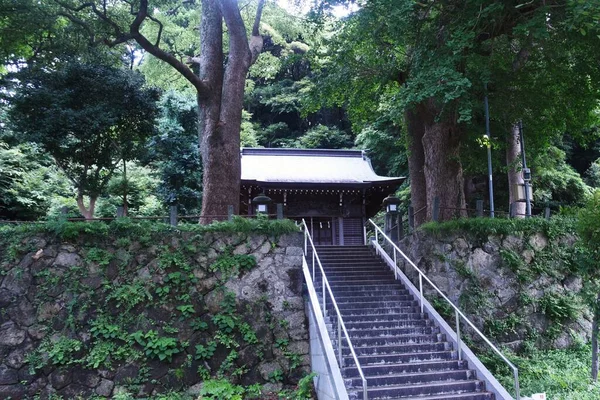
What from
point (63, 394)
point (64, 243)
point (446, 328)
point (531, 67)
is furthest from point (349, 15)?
point (63, 394)

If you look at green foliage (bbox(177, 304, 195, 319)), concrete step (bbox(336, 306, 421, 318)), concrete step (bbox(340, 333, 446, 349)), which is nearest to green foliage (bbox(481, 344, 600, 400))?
concrete step (bbox(340, 333, 446, 349))

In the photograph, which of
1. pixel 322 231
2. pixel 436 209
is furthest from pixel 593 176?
pixel 436 209

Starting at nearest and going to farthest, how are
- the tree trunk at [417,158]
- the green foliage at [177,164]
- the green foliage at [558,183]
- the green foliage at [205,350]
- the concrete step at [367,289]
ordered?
the green foliage at [205,350] → the concrete step at [367,289] → the tree trunk at [417,158] → the green foliage at [177,164] → the green foliage at [558,183]

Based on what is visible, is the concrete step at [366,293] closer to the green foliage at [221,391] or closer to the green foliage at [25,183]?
the green foliage at [221,391]

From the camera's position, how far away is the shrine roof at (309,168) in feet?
48.9

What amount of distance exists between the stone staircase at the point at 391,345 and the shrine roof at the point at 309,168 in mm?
4898

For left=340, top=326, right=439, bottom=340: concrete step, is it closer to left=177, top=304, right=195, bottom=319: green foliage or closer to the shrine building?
left=177, top=304, right=195, bottom=319: green foliage

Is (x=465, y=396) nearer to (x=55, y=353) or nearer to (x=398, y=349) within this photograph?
(x=398, y=349)

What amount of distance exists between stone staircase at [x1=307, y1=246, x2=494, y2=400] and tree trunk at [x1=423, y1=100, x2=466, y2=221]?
7.90 feet

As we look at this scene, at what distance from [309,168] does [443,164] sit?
6.82 m

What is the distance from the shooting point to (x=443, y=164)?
436 inches

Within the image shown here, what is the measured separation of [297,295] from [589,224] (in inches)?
216

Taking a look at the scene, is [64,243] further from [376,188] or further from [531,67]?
[531,67]

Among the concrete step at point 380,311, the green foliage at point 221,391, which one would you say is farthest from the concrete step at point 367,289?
the green foliage at point 221,391
